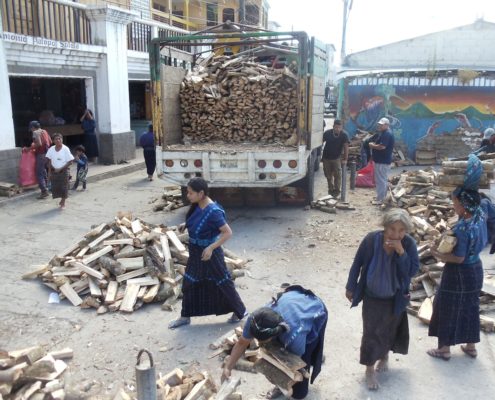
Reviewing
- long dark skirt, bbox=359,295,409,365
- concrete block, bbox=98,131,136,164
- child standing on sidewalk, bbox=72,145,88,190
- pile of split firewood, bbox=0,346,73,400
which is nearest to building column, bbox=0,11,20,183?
child standing on sidewalk, bbox=72,145,88,190

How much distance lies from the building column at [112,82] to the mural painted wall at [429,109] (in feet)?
24.9

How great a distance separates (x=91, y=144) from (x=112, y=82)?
195cm

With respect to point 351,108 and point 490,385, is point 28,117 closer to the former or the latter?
point 351,108

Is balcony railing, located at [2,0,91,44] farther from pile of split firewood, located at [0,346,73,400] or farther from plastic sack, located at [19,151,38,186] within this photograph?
pile of split firewood, located at [0,346,73,400]

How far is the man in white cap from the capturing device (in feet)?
31.5

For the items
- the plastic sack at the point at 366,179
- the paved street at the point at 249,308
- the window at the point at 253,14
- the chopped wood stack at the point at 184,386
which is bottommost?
the paved street at the point at 249,308

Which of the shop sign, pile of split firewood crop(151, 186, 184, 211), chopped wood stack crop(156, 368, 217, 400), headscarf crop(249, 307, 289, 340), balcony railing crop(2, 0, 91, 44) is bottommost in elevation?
chopped wood stack crop(156, 368, 217, 400)

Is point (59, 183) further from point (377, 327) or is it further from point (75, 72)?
point (377, 327)

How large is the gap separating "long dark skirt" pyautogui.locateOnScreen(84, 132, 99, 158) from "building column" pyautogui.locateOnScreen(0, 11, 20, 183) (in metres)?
3.38

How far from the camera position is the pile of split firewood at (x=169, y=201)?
10008 mm

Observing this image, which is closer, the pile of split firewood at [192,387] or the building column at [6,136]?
the pile of split firewood at [192,387]

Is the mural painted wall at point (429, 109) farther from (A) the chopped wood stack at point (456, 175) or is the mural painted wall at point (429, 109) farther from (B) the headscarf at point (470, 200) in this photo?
(B) the headscarf at point (470, 200)

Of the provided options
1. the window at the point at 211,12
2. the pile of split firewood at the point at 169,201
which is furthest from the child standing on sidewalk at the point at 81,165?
the window at the point at 211,12

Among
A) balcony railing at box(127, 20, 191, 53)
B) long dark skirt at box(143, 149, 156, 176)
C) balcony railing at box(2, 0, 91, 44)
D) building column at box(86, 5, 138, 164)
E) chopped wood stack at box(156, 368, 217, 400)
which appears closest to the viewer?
chopped wood stack at box(156, 368, 217, 400)
